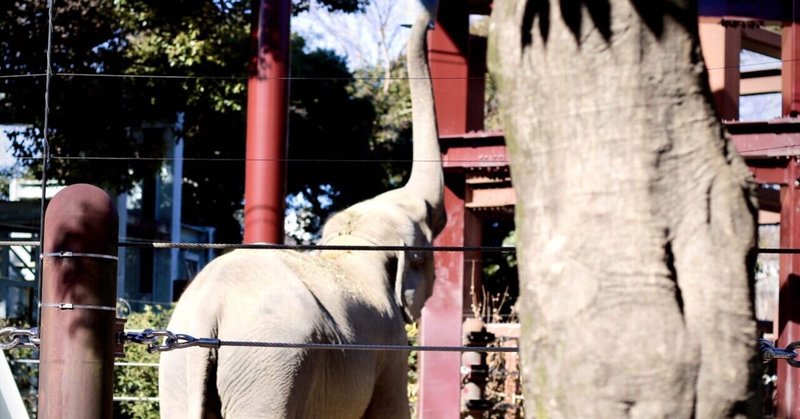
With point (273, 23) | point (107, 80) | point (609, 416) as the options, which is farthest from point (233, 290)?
point (107, 80)

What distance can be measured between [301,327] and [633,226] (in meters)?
3.57

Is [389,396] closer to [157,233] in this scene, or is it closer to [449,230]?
[449,230]

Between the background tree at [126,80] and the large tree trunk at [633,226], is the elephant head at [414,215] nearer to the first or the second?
the background tree at [126,80]

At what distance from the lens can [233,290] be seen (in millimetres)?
6141

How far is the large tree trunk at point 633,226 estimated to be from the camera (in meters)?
2.75

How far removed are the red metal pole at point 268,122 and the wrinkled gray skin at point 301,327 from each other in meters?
2.83

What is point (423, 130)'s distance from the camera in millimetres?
9141

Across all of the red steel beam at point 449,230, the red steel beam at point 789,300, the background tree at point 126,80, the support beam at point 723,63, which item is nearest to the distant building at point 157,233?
the background tree at point 126,80

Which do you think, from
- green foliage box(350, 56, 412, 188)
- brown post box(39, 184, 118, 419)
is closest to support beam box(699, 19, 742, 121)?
brown post box(39, 184, 118, 419)

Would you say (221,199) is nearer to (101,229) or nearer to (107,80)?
(107,80)

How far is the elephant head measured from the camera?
805 centimetres

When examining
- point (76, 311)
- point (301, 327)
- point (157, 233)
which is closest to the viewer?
point (76, 311)

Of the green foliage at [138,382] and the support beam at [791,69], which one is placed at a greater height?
the support beam at [791,69]

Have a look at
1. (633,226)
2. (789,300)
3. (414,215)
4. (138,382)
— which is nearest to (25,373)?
(138,382)
